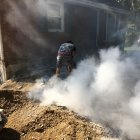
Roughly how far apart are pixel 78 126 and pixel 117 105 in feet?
6.16

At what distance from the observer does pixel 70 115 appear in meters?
6.52

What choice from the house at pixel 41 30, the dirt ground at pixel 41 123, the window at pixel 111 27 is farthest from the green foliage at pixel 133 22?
the dirt ground at pixel 41 123

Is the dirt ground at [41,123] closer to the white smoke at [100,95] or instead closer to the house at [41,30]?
the white smoke at [100,95]

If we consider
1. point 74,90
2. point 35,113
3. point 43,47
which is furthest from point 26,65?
point 35,113

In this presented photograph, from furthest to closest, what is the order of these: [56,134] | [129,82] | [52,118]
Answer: [129,82] → [52,118] → [56,134]

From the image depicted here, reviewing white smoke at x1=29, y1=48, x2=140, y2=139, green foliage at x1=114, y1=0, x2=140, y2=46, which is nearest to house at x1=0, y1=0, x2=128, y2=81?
white smoke at x1=29, y1=48, x2=140, y2=139

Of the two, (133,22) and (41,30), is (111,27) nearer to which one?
(41,30)

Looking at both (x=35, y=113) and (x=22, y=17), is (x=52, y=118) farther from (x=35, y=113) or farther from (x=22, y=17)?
(x=22, y=17)

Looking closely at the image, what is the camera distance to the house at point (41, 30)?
959 cm

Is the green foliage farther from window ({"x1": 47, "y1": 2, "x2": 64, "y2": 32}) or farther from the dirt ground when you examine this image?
the dirt ground

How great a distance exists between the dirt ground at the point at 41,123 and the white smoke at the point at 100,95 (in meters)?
0.40

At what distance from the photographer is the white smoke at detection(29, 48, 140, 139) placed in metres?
6.58

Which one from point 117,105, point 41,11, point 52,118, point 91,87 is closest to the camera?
point 52,118

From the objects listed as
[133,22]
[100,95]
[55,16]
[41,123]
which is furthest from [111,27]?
[41,123]
